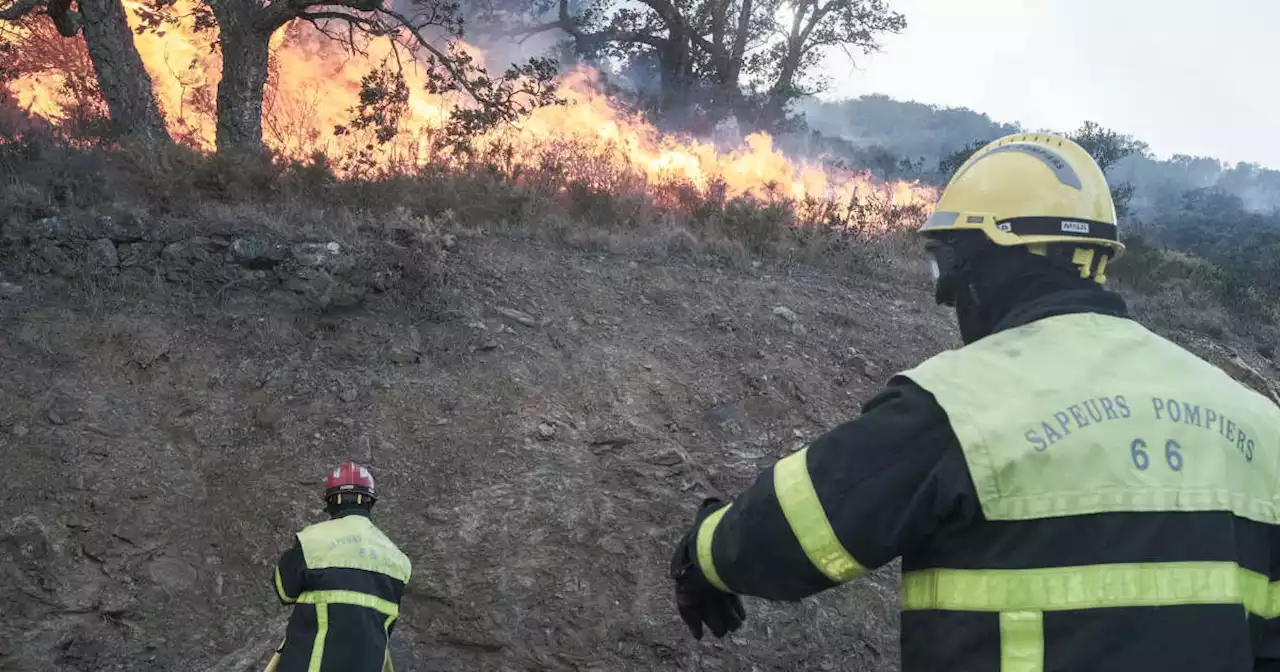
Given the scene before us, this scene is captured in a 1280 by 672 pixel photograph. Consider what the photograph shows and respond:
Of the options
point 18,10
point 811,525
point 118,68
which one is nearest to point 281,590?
point 811,525

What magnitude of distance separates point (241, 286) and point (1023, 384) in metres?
6.00

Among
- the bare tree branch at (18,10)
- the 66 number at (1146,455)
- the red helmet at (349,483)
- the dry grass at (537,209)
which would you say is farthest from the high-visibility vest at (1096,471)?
the bare tree branch at (18,10)

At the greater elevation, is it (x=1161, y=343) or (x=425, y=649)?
(x=1161, y=343)

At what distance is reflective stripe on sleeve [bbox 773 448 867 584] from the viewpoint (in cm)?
159

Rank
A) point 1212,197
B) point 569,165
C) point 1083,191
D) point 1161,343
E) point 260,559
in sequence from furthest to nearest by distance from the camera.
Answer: point 1212,197, point 569,165, point 260,559, point 1083,191, point 1161,343

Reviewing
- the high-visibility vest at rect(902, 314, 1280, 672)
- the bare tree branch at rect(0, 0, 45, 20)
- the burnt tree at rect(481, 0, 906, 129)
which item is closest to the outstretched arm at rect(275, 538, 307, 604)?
the high-visibility vest at rect(902, 314, 1280, 672)

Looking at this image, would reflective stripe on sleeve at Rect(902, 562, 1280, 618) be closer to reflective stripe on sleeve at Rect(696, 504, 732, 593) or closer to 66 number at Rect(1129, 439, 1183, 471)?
66 number at Rect(1129, 439, 1183, 471)

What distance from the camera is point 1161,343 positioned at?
1687mm

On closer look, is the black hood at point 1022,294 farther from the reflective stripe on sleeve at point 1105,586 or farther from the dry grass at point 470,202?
the dry grass at point 470,202

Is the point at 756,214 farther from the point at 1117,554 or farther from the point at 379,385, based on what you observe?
the point at 1117,554

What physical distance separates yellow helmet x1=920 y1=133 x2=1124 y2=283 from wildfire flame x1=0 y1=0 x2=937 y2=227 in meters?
7.30

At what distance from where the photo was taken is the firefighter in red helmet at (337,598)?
341 cm

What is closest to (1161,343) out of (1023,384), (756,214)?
(1023,384)

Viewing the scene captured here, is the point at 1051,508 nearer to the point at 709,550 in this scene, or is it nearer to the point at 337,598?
the point at 709,550
